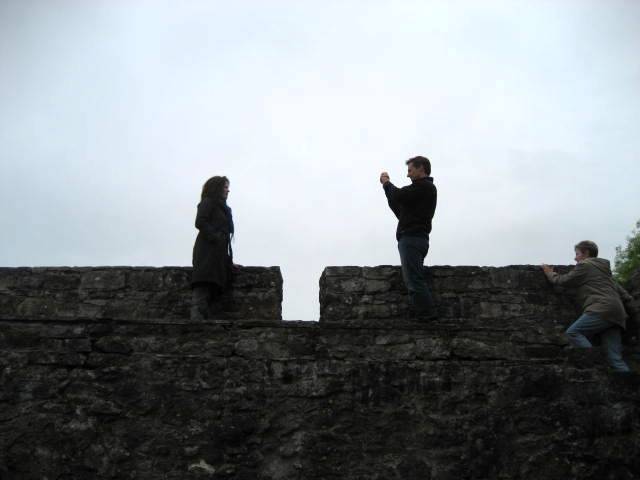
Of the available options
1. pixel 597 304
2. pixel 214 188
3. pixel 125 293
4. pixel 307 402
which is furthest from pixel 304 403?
pixel 597 304

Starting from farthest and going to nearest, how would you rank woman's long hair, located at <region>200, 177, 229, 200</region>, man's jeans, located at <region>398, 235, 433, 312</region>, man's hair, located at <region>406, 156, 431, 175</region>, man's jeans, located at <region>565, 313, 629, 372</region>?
1. woman's long hair, located at <region>200, 177, 229, 200</region>
2. man's hair, located at <region>406, 156, 431, 175</region>
3. man's jeans, located at <region>398, 235, 433, 312</region>
4. man's jeans, located at <region>565, 313, 629, 372</region>

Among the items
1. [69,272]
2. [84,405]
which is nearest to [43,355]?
[84,405]

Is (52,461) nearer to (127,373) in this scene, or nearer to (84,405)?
(84,405)

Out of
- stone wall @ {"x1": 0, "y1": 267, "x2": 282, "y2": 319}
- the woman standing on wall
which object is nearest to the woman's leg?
the woman standing on wall

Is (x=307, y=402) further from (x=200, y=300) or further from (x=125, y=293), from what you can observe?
(x=125, y=293)

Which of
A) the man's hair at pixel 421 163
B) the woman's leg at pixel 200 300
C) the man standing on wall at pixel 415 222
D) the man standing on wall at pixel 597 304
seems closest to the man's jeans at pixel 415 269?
the man standing on wall at pixel 415 222

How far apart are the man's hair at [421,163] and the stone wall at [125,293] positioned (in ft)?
5.54

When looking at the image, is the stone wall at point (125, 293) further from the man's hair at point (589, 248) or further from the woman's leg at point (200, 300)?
the man's hair at point (589, 248)

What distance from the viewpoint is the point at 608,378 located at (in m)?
5.57

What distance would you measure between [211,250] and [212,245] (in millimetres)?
53

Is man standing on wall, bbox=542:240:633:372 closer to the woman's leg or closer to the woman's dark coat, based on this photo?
the woman's dark coat

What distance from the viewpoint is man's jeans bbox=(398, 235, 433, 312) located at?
20.6 feet

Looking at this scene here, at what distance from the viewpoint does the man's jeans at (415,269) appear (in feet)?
20.6

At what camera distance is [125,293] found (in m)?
6.95
